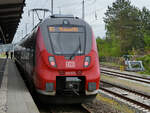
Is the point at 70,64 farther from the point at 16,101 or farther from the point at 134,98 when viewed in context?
the point at 134,98

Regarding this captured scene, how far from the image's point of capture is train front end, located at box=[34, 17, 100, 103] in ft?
26.3

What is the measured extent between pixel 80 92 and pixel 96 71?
83 cm

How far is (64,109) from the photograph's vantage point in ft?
28.6

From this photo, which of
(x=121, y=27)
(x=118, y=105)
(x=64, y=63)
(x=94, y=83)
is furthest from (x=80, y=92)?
(x=121, y=27)

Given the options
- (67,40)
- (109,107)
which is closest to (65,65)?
(67,40)

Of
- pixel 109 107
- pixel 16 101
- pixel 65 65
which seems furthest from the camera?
pixel 109 107

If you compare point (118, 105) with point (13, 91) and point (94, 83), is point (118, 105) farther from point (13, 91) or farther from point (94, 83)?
point (13, 91)

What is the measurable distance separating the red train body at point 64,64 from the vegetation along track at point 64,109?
0.39 metres

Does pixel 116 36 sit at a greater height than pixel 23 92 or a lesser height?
greater

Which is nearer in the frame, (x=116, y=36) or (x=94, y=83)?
(x=94, y=83)

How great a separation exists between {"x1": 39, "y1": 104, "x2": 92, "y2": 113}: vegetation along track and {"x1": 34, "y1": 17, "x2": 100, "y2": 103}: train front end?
1.31 ft

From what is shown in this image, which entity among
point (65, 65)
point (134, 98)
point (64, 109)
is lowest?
point (134, 98)

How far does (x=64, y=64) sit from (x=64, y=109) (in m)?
1.59

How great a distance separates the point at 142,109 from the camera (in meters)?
9.12
